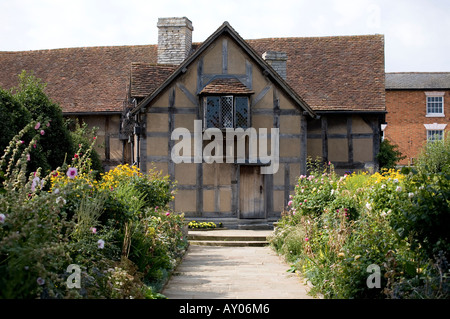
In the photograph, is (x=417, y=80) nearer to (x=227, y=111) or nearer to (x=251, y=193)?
(x=251, y=193)

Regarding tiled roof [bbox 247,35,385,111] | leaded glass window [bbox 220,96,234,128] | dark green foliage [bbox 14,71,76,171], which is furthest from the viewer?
tiled roof [bbox 247,35,385,111]

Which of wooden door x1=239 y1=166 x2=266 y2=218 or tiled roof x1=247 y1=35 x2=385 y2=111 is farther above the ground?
tiled roof x1=247 y1=35 x2=385 y2=111

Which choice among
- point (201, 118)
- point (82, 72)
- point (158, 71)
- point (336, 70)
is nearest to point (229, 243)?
point (201, 118)

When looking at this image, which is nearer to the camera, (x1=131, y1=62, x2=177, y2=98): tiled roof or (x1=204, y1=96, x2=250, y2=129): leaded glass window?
(x1=204, y1=96, x2=250, y2=129): leaded glass window

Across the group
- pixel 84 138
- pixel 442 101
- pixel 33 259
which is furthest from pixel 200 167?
pixel 442 101

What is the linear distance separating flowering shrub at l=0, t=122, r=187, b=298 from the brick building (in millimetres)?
24290

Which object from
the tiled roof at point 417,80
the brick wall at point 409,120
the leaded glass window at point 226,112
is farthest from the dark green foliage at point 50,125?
the tiled roof at point 417,80

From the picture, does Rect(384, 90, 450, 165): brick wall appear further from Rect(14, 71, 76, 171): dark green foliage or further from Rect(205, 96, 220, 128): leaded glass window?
Rect(14, 71, 76, 171): dark green foliage

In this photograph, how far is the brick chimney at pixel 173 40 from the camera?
75.5 ft

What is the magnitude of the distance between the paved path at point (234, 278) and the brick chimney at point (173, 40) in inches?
441

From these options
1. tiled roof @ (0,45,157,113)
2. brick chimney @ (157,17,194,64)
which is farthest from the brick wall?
brick chimney @ (157,17,194,64)

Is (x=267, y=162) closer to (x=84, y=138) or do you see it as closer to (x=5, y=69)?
(x=84, y=138)

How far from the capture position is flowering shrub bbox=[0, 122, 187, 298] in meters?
5.06

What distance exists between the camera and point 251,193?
62.7 feet
